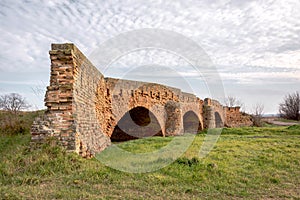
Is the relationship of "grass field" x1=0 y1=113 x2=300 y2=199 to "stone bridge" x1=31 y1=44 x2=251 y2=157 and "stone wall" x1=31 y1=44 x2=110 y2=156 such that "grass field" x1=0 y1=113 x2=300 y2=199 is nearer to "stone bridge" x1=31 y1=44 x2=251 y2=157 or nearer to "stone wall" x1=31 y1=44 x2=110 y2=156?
"stone wall" x1=31 y1=44 x2=110 y2=156

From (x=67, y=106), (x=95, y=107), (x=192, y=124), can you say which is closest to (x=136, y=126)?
(x=192, y=124)

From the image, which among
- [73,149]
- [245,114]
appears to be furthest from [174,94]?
[245,114]

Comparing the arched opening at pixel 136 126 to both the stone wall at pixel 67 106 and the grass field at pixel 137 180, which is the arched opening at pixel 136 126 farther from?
the grass field at pixel 137 180

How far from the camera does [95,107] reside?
7.85m

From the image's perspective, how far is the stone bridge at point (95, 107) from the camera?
550 cm

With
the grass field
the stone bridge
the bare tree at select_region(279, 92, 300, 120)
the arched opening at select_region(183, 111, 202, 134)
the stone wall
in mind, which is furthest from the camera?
the bare tree at select_region(279, 92, 300, 120)

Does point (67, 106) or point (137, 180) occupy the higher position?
point (67, 106)

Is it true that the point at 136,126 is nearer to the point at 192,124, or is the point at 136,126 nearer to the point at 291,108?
the point at 192,124

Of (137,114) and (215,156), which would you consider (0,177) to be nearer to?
(215,156)

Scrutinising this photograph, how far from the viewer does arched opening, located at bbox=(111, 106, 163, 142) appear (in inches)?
529

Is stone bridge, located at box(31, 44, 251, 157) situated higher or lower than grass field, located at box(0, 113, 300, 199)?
higher

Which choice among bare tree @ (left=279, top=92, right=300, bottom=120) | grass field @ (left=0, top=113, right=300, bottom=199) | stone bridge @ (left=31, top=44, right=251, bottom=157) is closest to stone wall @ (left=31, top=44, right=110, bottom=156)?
stone bridge @ (left=31, top=44, right=251, bottom=157)

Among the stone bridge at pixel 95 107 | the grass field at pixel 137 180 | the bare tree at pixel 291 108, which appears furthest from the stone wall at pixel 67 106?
the bare tree at pixel 291 108

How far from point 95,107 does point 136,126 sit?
733cm
